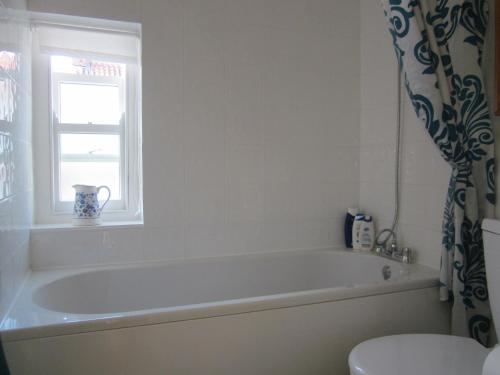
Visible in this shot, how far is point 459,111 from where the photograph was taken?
1543mm

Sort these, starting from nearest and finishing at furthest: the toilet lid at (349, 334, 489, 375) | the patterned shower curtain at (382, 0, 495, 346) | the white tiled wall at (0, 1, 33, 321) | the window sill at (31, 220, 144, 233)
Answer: the toilet lid at (349, 334, 489, 375)
the white tiled wall at (0, 1, 33, 321)
the patterned shower curtain at (382, 0, 495, 346)
the window sill at (31, 220, 144, 233)

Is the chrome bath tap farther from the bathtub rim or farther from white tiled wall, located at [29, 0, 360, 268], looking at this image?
white tiled wall, located at [29, 0, 360, 268]

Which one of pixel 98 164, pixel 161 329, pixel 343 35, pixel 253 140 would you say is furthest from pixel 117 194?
pixel 343 35

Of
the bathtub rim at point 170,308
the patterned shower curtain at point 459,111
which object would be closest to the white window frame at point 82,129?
the bathtub rim at point 170,308

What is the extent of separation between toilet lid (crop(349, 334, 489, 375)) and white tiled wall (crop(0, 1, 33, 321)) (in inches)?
44.9

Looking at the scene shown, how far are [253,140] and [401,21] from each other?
91 cm

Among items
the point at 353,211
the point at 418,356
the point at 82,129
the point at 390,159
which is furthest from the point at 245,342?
the point at 82,129

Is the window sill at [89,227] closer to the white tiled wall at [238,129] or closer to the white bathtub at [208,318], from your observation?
the white tiled wall at [238,129]

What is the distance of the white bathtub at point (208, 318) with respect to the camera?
118cm

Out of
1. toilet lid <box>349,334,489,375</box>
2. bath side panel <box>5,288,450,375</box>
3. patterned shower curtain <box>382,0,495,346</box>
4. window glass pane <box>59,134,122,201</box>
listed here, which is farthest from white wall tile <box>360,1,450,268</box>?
window glass pane <box>59,134,122,201</box>

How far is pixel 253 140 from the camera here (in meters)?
2.06

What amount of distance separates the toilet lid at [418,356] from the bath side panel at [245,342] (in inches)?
9.2

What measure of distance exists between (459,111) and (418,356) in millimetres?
975

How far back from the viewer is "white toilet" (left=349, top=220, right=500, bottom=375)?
A: 3.62ft
